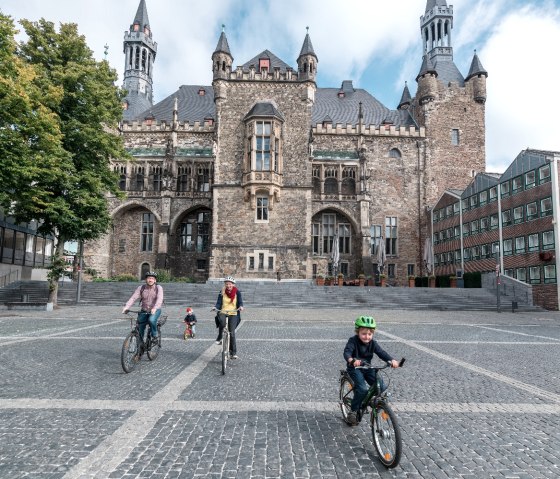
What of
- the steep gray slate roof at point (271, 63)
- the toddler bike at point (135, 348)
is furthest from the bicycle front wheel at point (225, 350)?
the steep gray slate roof at point (271, 63)

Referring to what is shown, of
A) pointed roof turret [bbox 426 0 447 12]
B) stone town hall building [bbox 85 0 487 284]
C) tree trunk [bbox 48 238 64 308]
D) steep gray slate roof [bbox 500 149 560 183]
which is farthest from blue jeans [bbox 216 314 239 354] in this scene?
pointed roof turret [bbox 426 0 447 12]

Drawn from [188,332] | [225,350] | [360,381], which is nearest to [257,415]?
[360,381]

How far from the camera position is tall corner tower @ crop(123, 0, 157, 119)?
51156 mm

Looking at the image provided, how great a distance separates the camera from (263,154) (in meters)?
32.1

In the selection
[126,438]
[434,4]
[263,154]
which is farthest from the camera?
[434,4]

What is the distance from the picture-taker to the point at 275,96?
110 ft

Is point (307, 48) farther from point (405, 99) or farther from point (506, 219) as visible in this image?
point (506, 219)

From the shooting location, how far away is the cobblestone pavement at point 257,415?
3408mm

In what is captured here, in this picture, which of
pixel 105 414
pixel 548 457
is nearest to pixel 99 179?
pixel 105 414

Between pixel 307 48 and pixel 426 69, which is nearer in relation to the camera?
pixel 307 48

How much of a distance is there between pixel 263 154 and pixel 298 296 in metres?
12.3

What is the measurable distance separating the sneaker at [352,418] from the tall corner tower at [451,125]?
122 ft

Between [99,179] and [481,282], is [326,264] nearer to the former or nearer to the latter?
[481,282]

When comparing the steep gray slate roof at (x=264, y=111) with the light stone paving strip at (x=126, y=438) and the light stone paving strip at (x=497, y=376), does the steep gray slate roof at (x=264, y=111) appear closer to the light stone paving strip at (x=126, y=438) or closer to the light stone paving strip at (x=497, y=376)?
the light stone paving strip at (x=497, y=376)
